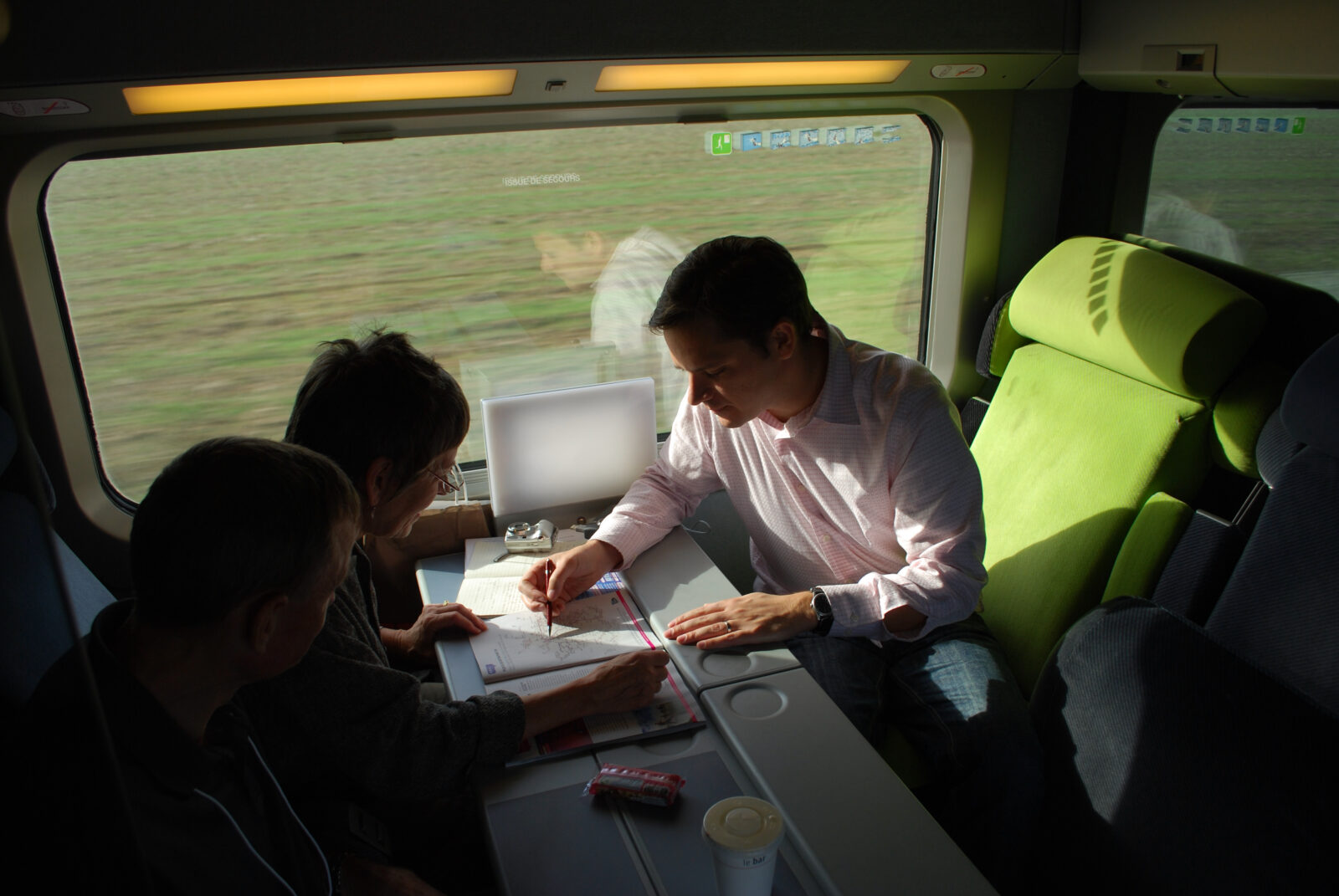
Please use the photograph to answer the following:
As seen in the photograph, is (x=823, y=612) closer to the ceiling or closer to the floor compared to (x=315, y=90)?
closer to the floor

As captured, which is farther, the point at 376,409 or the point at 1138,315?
the point at 1138,315

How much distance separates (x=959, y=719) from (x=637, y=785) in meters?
0.80

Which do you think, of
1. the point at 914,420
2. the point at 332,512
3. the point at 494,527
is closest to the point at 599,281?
the point at 494,527

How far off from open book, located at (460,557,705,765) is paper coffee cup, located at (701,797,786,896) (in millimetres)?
419

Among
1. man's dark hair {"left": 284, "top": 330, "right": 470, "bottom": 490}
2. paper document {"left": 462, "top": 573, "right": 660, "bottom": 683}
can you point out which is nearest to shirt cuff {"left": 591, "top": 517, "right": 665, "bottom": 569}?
paper document {"left": 462, "top": 573, "right": 660, "bottom": 683}

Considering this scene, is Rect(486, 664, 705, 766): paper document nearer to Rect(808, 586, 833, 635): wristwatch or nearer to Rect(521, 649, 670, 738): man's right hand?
Rect(521, 649, 670, 738): man's right hand

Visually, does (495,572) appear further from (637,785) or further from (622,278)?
(622,278)

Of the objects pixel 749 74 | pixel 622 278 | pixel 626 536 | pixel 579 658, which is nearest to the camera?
pixel 579 658

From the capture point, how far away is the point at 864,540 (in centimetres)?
209

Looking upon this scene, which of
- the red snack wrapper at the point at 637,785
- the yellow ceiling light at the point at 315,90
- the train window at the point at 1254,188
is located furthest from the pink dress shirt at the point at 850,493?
the train window at the point at 1254,188

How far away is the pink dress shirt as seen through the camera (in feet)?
6.11

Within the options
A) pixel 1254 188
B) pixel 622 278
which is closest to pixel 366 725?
pixel 622 278

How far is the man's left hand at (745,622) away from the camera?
1704 millimetres

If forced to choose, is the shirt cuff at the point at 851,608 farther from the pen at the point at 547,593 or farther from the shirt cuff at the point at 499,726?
the shirt cuff at the point at 499,726
